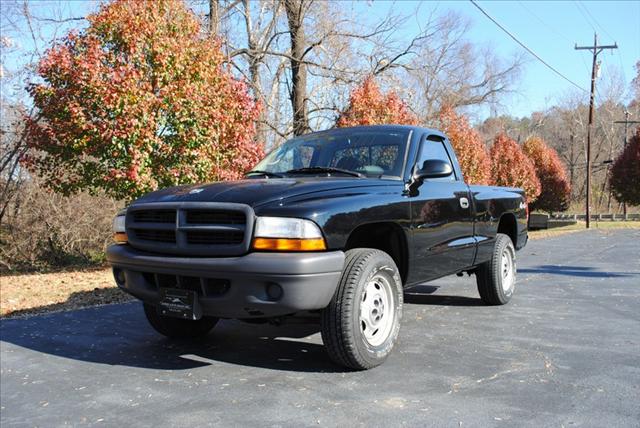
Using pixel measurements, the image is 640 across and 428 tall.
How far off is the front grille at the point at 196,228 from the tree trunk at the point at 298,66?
15.7 m

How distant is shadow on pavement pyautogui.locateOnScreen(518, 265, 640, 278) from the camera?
8.96m

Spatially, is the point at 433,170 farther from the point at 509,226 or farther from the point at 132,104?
the point at 132,104

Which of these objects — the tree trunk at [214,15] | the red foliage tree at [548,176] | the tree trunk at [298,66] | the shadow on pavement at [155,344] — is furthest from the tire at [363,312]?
the red foliage tree at [548,176]

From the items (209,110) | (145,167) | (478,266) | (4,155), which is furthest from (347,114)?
(478,266)

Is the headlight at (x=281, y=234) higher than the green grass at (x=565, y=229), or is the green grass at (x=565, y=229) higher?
the headlight at (x=281, y=234)

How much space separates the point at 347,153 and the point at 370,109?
11854 millimetres

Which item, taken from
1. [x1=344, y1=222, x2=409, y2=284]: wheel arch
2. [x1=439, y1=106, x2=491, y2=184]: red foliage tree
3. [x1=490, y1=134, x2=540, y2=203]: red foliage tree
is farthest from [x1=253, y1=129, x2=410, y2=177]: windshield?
[x1=490, y1=134, x2=540, y2=203]: red foliage tree

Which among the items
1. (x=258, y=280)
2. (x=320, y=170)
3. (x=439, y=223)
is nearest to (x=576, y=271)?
(x=439, y=223)

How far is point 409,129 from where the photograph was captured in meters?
5.06

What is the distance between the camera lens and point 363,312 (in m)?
3.85

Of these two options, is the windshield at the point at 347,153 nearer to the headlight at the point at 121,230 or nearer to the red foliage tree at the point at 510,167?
the headlight at the point at 121,230

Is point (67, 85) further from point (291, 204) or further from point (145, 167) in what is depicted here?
point (291, 204)

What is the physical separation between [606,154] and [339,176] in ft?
255

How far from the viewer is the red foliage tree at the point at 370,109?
16.4m
